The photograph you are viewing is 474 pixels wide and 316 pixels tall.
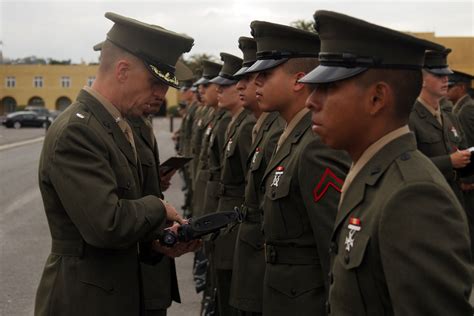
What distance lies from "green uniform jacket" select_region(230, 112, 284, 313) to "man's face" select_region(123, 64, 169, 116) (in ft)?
3.97

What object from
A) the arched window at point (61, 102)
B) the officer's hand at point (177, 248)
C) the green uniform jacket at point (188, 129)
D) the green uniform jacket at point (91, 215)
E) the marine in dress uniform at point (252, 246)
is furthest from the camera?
the arched window at point (61, 102)

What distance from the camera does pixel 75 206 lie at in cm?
353

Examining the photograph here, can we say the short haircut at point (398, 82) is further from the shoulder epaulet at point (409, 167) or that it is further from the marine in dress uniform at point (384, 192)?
the shoulder epaulet at point (409, 167)

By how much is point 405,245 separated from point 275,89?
2304 millimetres

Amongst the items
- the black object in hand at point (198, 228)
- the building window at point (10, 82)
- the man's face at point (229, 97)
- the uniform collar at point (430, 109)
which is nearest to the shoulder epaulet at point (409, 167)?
the black object in hand at point (198, 228)

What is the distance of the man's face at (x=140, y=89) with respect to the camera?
391cm

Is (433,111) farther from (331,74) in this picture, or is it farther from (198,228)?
(331,74)

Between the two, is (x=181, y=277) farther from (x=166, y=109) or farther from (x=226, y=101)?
(x=166, y=109)

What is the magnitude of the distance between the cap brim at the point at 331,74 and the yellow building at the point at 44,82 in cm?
8322

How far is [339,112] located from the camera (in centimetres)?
265

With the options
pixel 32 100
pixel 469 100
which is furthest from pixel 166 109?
pixel 469 100

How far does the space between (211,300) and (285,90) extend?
298 centimetres

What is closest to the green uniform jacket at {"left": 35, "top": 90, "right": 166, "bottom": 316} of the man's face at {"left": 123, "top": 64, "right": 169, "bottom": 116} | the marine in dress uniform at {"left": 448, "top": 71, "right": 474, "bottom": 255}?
the man's face at {"left": 123, "top": 64, "right": 169, "bottom": 116}

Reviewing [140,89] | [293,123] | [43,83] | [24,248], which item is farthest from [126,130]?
[43,83]
